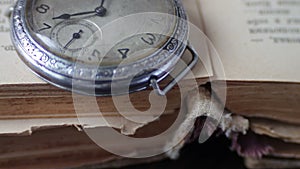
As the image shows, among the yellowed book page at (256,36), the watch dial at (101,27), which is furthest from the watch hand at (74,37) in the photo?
the yellowed book page at (256,36)

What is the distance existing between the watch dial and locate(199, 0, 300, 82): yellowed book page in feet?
0.27

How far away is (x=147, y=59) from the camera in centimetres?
54

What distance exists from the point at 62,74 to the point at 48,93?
1.8 inches

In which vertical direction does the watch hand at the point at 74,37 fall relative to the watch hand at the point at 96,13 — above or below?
below

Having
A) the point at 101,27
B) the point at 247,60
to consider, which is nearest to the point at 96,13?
the point at 101,27

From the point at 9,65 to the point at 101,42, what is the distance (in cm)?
12

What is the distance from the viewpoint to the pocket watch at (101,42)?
537 millimetres

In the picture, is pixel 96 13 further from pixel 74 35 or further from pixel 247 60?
pixel 247 60

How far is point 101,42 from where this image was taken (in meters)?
0.55

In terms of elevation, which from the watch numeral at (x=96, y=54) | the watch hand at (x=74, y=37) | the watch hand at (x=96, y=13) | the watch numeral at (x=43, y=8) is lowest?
the watch numeral at (x=96, y=54)

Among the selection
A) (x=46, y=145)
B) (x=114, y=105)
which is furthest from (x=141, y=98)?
(x=46, y=145)

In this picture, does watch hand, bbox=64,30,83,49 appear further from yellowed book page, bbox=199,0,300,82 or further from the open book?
yellowed book page, bbox=199,0,300,82

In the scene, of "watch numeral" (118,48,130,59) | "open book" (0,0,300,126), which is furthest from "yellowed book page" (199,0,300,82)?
"watch numeral" (118,48,130,59)

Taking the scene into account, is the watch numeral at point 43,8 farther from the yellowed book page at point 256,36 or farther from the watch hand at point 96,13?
the yellowed book page at point 256,36
